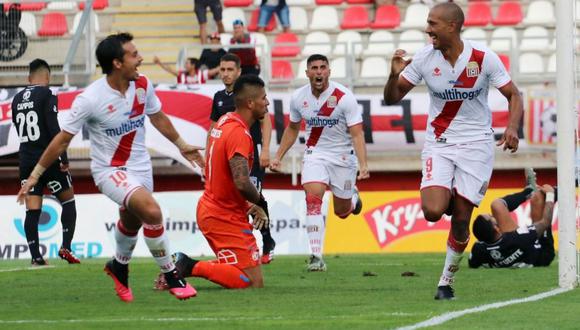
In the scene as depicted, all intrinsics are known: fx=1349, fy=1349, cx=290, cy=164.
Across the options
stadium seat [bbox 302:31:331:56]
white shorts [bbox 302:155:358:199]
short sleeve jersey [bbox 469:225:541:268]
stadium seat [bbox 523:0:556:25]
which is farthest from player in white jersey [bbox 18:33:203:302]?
stadium seat [bbox 523:0:556:25]

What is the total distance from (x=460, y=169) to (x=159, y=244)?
2449 mm

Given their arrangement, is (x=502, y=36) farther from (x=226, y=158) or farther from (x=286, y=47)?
(x=226, y=158)

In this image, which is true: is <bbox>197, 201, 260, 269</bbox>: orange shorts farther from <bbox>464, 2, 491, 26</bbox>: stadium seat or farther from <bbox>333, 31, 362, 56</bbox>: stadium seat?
<bbox>464, 2, 491, 26</bbox>: stadium seat

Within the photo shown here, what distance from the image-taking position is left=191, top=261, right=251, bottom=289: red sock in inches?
449

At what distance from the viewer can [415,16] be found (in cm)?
2653

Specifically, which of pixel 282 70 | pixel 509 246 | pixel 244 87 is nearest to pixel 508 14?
pixel 282 70

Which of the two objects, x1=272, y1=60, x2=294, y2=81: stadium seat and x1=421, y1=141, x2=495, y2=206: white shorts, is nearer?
x1=421, y1=141, x2=495, y2=206: white shorts

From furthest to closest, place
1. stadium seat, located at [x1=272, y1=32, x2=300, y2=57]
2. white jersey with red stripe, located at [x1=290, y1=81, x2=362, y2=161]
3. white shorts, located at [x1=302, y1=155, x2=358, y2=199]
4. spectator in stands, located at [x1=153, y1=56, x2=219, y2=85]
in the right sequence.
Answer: stadium seat, located at [x1=272, y1=32, x2=300, y2=57]
spectator in stands, located at [x1=153, y1=56, x2=219, y2=85]
white shorts, located at [x1=302, y1=155, x2=358, y2=199]
white jersey with red stripe, located at [x1=290, y1=81, x2=362, y2=161]

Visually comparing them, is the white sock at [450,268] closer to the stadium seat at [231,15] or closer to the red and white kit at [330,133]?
the red and white kit at [330,133]

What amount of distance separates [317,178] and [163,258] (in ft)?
15.0

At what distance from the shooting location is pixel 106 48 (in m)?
10.6

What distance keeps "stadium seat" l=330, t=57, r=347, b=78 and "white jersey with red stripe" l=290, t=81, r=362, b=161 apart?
30.6ft

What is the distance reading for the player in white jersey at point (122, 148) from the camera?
10.5 m

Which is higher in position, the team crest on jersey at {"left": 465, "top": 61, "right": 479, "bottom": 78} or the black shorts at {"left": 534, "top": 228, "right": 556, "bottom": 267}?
the team crest on jersey at {"left": 465, "top": 61, "right": 479, "bottom": 78}
